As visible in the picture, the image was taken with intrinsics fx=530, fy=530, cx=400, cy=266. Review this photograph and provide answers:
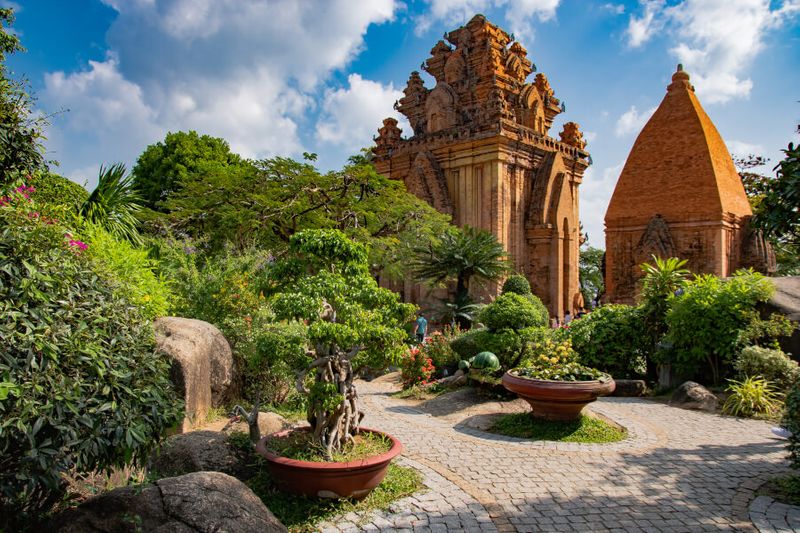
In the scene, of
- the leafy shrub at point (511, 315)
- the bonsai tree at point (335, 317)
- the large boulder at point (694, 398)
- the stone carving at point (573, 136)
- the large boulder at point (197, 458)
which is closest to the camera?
the bonsai tree at point (335, 317)

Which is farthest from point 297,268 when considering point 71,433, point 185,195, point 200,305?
point 185,195

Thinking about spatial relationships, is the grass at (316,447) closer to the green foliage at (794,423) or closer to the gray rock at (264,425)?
the gray rock at (264,425)

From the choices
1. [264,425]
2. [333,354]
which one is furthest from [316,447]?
[264,425]

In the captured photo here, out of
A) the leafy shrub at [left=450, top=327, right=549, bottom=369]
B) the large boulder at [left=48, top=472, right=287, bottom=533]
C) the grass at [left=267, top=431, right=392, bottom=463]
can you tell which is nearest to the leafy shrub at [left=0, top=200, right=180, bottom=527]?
the large boulder at [left=48, top=472, right=287, bottom=533]

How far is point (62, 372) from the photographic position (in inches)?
120

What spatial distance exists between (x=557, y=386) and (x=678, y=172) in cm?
1399

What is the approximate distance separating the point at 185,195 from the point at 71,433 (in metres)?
13.8

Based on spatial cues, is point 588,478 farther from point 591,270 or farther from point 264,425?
point 591,270

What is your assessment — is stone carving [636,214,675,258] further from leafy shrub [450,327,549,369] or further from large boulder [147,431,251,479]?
large boulder [147,431,251,479]

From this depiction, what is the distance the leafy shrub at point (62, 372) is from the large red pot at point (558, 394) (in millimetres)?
4907

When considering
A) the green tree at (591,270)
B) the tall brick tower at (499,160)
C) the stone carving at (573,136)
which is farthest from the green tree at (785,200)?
the green tree at (591,270)

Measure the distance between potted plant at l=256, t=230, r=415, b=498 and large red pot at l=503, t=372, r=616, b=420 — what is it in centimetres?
275

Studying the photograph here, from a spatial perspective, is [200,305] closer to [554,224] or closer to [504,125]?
[504,125]

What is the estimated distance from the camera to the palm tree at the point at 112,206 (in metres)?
8.49
